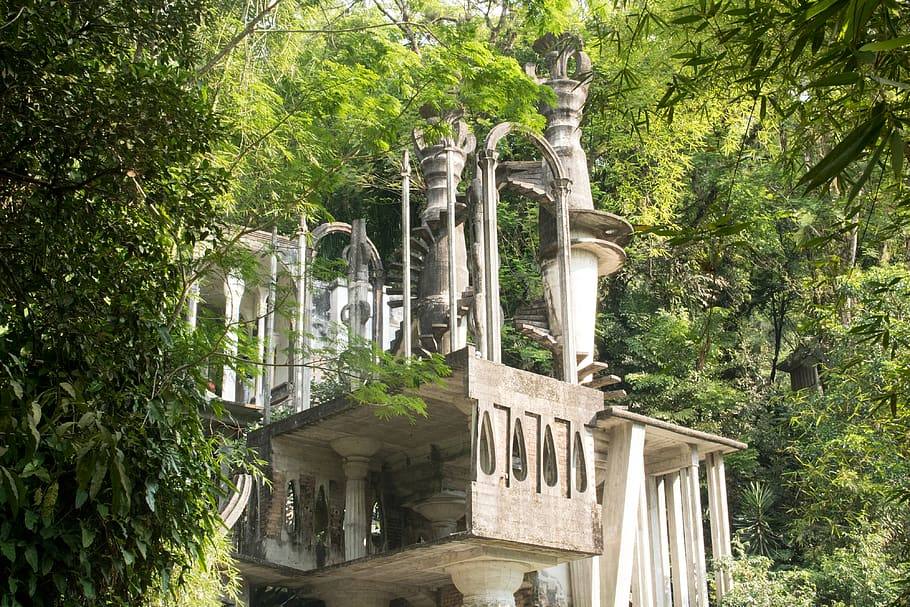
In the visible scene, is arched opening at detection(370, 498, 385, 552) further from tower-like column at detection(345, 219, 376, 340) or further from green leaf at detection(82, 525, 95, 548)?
green leaf at detection(82, 525, 95, 548)

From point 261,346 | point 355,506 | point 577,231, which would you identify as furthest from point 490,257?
point 355,506

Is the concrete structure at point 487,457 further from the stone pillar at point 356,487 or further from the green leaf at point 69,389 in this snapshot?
the green leaf at point 69,389

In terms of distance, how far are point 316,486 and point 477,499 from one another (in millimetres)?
3369

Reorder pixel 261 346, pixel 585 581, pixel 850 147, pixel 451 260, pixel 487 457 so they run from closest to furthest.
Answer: pixel 850 147 → pixel 261 346 → pixel 487 457 → pixel 451 260 → pixel 585 581

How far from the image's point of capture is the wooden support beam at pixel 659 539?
12.8m

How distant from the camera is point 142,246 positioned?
574 centimetres

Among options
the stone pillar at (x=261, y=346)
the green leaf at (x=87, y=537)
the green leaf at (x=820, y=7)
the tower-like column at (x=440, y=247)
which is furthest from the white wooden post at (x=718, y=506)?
the green leaf at (x=820, y=7)

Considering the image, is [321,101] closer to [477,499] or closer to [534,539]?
[477,499]

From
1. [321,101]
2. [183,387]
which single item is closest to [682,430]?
[321,101]

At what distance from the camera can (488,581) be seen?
10.8 m

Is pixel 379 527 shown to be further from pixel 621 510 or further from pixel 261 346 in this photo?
pixel 261 346

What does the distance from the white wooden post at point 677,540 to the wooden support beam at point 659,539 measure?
8 centimetres

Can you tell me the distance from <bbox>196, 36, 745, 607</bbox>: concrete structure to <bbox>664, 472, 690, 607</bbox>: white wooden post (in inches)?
0.9

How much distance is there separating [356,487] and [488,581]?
2703 mm
